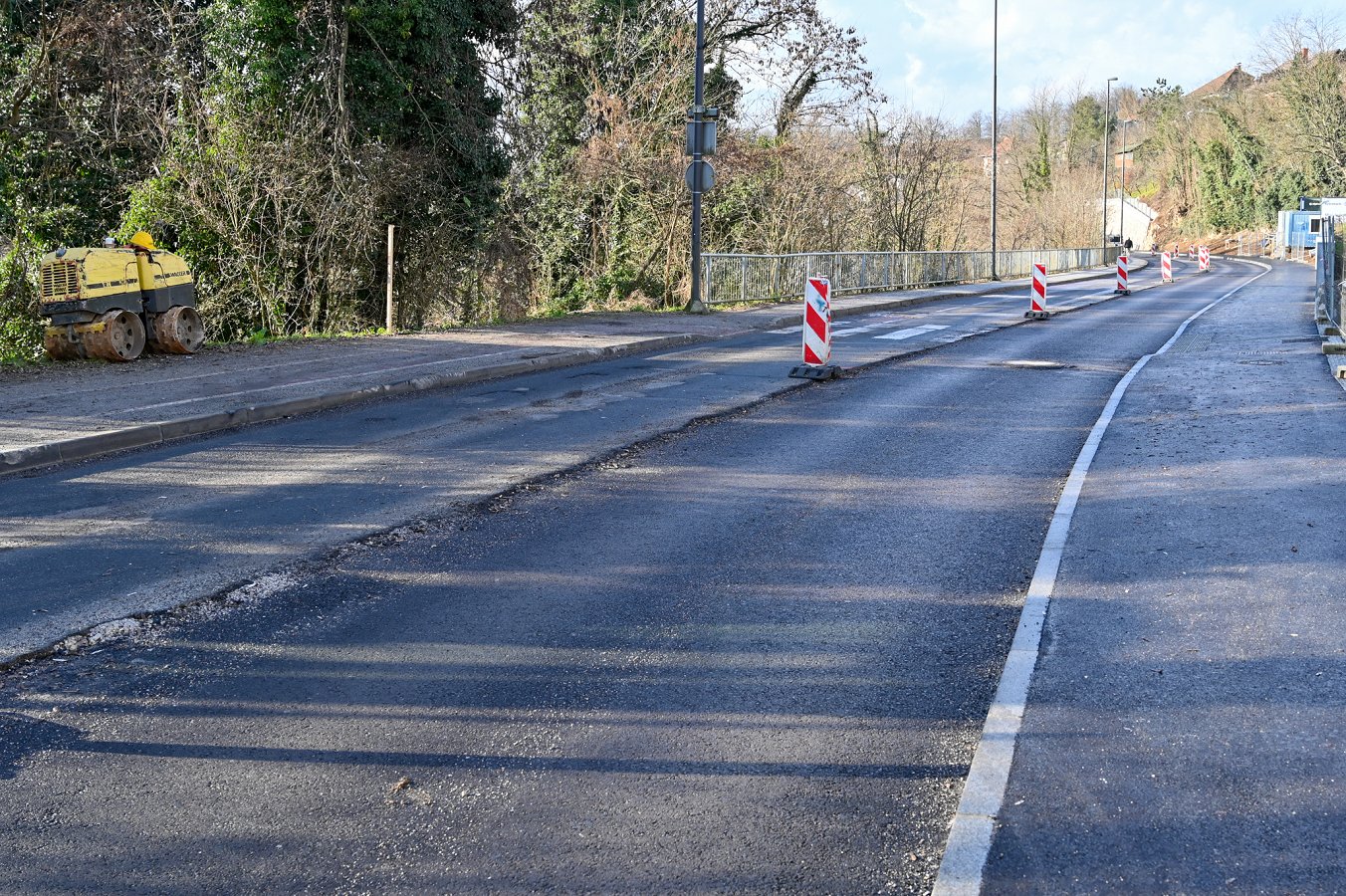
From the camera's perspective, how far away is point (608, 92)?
101 ft

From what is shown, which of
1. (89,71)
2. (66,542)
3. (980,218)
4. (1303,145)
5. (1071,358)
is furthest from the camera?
(1303,145)

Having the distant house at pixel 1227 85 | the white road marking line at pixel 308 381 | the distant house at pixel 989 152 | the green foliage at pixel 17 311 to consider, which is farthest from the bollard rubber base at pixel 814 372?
the distant house at pixel 1227 85

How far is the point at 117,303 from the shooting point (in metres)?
15.0

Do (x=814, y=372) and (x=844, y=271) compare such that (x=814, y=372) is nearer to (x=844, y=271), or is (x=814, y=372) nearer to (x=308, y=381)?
(x=308, y=381)

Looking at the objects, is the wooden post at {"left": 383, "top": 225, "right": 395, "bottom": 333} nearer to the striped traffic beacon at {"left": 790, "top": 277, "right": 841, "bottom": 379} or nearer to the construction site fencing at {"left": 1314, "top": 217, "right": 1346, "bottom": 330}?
the striped traffic beacon at {"left": 790, "top": 277, "right": 841, "bottom": 379}

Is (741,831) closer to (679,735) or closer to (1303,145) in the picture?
(679,735)

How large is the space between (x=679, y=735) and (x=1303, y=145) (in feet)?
299

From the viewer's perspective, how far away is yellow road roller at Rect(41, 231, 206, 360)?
1451cm

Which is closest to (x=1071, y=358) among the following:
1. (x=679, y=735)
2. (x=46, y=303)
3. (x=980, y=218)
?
(x=46, y=303)

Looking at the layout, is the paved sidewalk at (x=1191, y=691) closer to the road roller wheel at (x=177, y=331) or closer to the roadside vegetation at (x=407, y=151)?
the road roller wheel at (x=177, y=331)

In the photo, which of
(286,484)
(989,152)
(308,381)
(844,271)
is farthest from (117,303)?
(989,152)

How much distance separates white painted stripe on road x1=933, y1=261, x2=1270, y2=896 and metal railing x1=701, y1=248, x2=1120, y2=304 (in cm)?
2127

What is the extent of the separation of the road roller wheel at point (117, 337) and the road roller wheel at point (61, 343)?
0.20 m

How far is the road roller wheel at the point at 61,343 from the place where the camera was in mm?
14898
